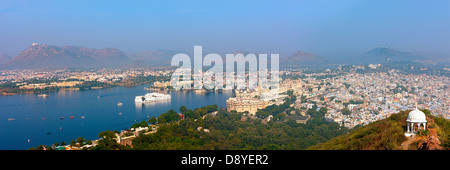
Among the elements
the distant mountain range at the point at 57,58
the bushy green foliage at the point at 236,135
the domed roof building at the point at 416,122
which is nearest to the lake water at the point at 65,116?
the bushy green foliage at the point at 236,135

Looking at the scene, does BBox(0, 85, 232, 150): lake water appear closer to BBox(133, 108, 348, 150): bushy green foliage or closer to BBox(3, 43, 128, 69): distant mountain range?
BBox(133, 108, 348, 150): bushy green foliage

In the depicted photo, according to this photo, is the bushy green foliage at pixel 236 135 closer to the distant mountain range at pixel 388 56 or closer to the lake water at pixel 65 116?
the lake water at pixel 65 116

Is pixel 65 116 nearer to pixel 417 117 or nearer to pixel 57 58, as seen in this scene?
pixel 417 117

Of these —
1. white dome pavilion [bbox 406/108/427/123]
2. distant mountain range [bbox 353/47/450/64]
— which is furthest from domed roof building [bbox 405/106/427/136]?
distant mountain range [bbox 353/47/450/64]
